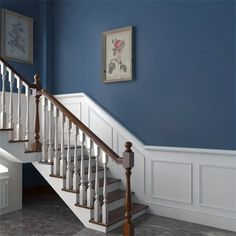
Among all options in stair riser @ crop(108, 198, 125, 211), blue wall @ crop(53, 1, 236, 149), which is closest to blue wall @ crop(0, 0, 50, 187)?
blue wall @ crop(53, 1, 236, 149)

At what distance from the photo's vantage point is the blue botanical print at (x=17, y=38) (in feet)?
15.4

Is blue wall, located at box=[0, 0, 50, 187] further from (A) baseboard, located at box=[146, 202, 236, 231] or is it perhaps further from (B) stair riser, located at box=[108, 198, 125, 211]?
(A) baseboard, located at box=[146, 202, 236, 231]

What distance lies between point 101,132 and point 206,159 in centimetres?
167

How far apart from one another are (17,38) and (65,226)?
3.18m

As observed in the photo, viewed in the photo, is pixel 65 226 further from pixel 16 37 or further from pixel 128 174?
pixel 16 37

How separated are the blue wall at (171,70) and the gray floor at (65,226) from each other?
3.25ft

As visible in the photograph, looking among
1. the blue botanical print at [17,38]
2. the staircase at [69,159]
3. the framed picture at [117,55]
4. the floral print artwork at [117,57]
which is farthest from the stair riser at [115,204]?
the blue botanical print at [17,38]

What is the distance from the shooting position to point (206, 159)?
3.50m

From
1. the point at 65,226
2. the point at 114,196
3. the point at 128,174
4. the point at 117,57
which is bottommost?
the point at 65,226

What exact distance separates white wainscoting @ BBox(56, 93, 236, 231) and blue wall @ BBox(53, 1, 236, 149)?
14 centimetres

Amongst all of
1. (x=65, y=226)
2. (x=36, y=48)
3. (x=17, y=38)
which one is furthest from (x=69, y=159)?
(x=36, y=48)

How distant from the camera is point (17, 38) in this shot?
479cm

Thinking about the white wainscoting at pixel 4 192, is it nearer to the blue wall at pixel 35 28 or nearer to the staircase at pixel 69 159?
the staircase at pixel 69 159

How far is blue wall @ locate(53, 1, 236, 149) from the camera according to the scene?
3.46 meters
